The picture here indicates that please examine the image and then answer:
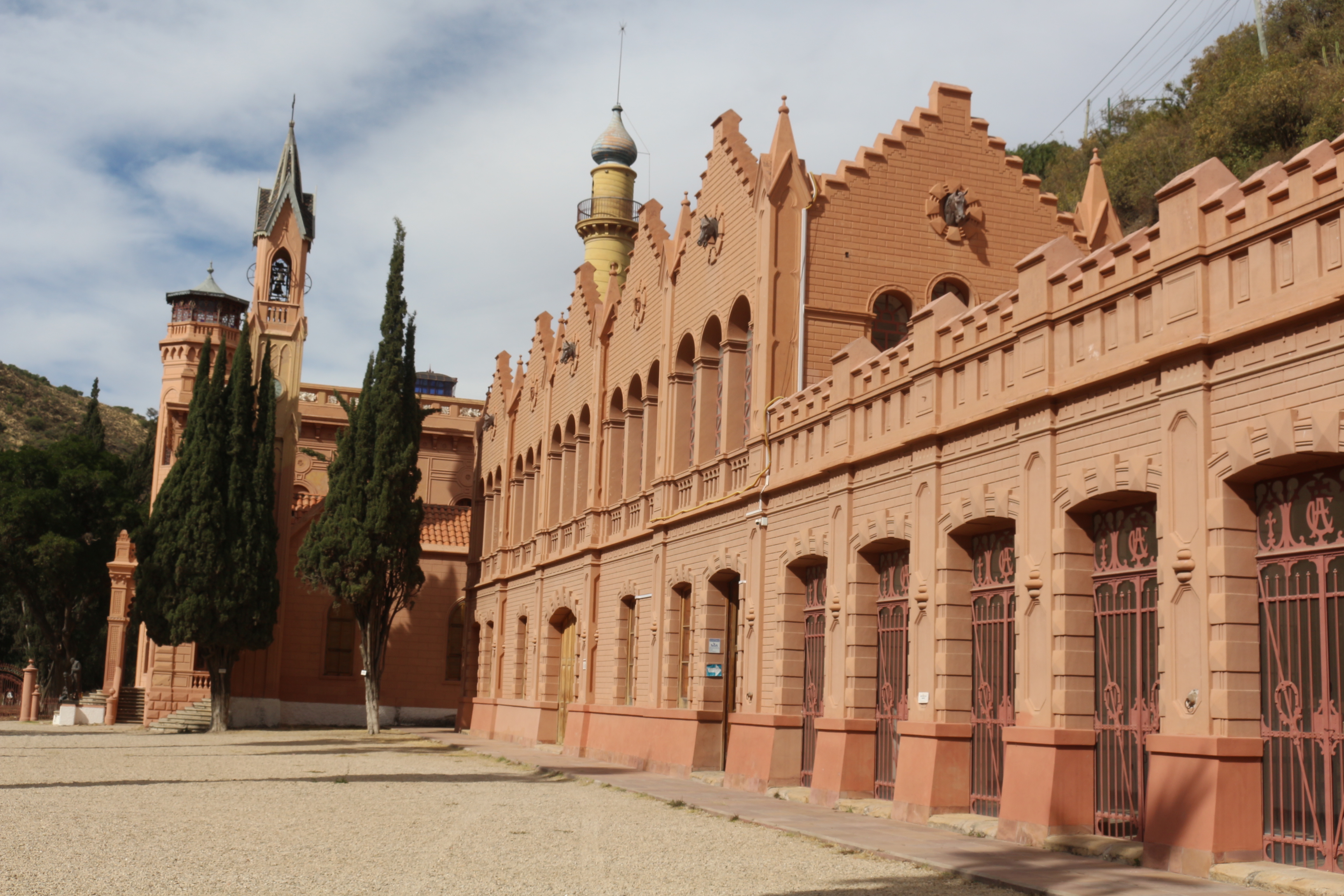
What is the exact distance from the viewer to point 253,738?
33.4 metres

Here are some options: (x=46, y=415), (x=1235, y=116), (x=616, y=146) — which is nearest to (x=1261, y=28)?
(x=1235, y=116)

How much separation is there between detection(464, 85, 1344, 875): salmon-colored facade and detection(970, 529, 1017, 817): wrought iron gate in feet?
0.14

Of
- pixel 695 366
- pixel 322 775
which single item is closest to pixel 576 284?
pixel 695 366

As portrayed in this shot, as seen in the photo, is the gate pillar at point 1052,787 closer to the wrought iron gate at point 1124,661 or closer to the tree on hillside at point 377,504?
the wrought iron gate at point 1124,661

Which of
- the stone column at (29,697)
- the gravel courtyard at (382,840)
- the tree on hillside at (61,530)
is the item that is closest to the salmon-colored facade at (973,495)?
the gravel courtyard at (382,840)

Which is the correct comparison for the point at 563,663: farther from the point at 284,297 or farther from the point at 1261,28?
the point at 1261,28

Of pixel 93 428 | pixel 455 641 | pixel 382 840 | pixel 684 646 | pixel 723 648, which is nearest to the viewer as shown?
pixel 382 840

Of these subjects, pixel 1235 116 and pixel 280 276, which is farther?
pixel 280 276

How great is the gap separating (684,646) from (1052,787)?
12272 mm

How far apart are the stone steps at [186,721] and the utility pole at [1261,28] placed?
37.9 metres

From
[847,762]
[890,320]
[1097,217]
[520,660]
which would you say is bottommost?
[847,762]

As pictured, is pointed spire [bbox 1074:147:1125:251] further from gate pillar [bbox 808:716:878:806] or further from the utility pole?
the utility pole

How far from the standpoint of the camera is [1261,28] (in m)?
45.0

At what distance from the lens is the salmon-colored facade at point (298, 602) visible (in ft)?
131
